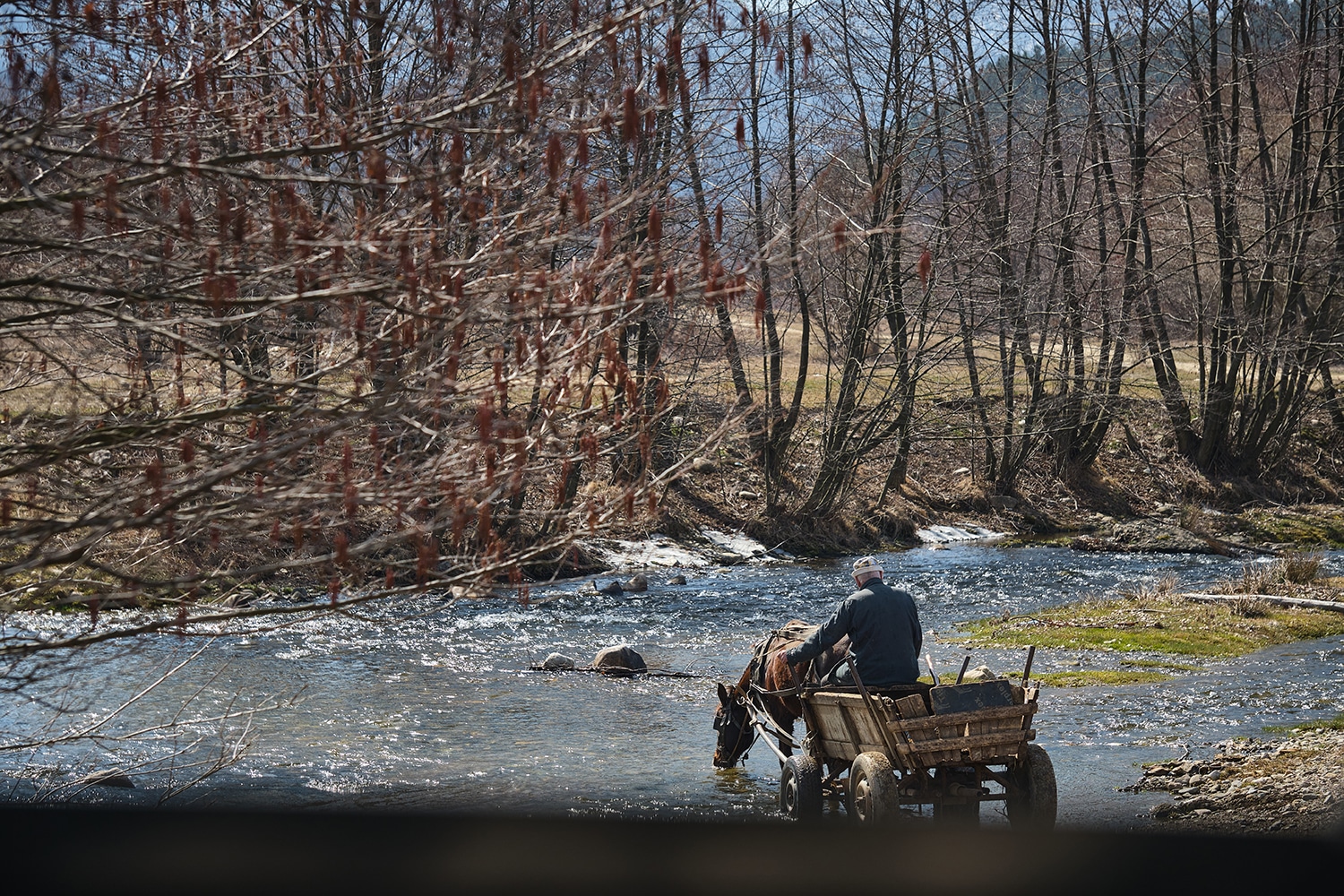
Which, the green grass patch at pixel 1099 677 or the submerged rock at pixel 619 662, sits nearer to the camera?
the green grass patch at pixel 1099 677

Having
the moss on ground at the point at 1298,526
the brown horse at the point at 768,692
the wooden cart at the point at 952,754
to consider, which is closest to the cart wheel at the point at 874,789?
the wooden cart at the point at 952,754

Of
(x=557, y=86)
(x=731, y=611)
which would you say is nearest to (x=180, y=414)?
(x=557, y=86)

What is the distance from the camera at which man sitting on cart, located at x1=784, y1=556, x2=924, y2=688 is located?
8750 millimetres

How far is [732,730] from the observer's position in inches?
406

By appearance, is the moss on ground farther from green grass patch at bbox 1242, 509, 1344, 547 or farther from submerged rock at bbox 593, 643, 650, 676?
submerged rock at bbox 593, 643, 650, 676

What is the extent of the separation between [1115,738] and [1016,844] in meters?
10.1

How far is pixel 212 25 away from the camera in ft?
18.3

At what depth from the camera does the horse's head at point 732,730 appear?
10.3 metres

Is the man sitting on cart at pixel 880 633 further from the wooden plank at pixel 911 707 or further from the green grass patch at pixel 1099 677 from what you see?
the green grass patch at pixel 1099 677

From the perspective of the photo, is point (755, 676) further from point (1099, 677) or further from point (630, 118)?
point (630, 118)

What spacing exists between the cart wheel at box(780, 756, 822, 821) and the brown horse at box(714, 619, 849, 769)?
1.78 ft

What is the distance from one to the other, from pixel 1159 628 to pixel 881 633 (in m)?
8.58

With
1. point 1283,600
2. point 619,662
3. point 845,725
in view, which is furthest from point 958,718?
point 1283,600

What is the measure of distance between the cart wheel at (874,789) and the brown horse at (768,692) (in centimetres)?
119
